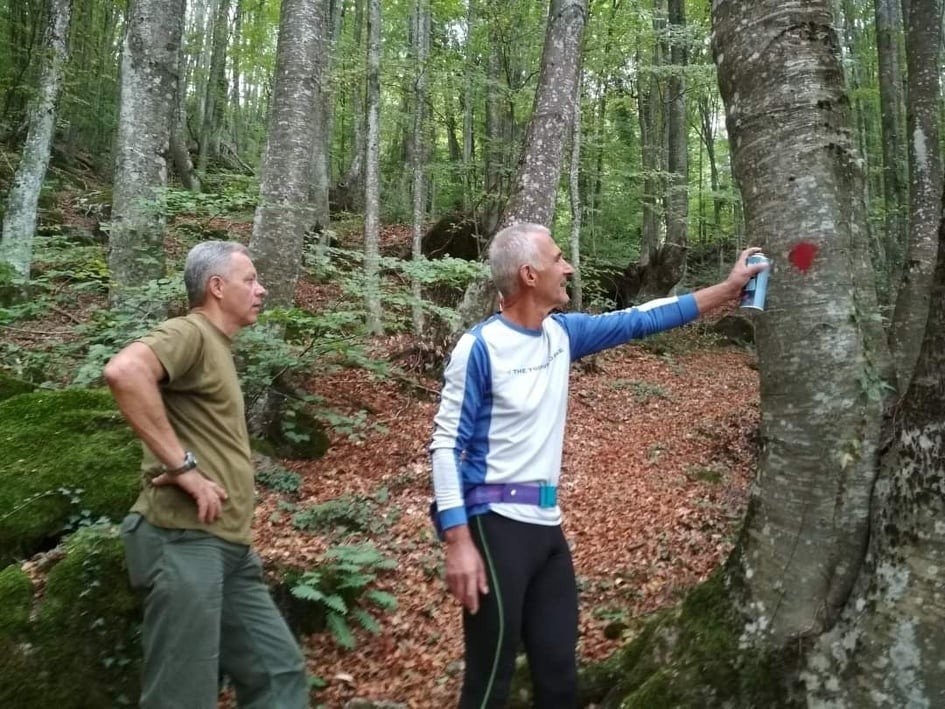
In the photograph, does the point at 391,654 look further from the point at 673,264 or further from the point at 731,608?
the point at 673,264

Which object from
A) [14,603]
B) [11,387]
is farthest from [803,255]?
[11,387]

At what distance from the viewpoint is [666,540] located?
5930 mm

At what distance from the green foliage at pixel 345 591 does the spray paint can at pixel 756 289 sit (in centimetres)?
338

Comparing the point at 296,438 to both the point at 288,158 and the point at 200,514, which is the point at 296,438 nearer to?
the point at 288,158

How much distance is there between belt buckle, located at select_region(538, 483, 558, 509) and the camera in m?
2.66

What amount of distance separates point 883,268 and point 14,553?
18.8 m

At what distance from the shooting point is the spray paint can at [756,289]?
2.76 meters

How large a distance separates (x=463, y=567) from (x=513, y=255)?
1.26 metres

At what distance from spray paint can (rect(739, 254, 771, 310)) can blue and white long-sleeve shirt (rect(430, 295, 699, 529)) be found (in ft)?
2.78

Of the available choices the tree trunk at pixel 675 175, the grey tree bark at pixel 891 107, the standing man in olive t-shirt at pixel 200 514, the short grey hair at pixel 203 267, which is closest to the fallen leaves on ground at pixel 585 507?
the standing man in olive t-shirt at pixel 200 514

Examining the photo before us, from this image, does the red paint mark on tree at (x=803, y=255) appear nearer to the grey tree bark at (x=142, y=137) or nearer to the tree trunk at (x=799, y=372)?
the tree trunk at (x=799, y=372)

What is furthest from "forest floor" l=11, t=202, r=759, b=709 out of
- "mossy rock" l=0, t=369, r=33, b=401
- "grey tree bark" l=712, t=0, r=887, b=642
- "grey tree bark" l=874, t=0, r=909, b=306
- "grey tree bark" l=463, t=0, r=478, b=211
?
"grey tree bark" l=463, t=0, r=478, b=211

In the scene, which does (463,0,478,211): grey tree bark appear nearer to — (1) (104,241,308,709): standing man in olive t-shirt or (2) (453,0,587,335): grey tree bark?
(2) (453,0,587,335): grey tree bark

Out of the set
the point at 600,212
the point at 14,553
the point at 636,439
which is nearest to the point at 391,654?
the point at 14,553
